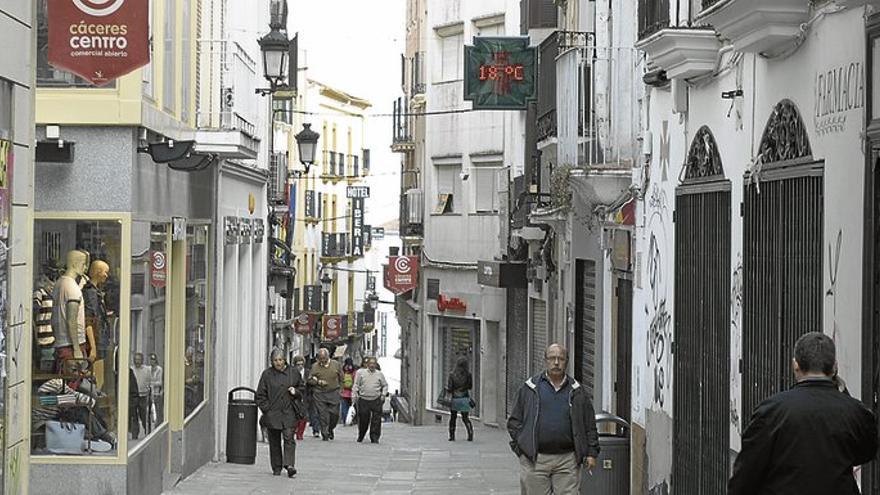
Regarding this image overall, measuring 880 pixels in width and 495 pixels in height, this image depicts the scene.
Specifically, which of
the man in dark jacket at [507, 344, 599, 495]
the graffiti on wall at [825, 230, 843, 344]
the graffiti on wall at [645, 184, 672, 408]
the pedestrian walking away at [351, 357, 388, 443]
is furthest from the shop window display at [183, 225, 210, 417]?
the graffiti on wall at [825, 230, 843, 344]

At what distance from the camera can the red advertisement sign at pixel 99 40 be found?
14.1 metres

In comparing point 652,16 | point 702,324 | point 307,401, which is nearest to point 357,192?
point 307,401

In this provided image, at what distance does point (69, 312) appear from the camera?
16266 millimetres

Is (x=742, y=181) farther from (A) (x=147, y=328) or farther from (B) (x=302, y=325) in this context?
(B) (x=302, y=325)

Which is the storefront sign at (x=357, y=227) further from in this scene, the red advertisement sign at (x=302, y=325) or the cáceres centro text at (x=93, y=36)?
the cáceres centro text at (x=93, y=36)

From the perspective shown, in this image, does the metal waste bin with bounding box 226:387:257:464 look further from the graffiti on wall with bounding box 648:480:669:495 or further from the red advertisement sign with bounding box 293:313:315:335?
the red advertisement sign with bounding box 293:313:315:335

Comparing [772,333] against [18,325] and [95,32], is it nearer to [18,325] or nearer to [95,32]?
[18,325]

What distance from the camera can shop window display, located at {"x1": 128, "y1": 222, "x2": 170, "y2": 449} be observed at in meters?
17.2

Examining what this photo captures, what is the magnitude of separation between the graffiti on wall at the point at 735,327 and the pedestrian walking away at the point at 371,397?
681 inches

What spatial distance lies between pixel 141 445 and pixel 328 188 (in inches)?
2233

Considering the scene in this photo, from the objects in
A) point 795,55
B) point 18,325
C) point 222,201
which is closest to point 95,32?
point 18,325

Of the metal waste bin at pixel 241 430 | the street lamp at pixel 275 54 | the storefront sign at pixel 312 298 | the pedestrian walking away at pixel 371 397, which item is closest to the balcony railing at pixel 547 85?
the street lamp at pixel 275 54

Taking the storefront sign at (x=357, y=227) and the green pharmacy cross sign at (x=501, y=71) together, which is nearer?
the green pharmacy cross sign at (x=501, y=71)

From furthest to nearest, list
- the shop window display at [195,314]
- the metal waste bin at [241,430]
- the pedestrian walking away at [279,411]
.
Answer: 1. the metal waste bin at [241,430]
2. the pedestrian walking away at [279,411]
3. the shop window display at [195,314]
